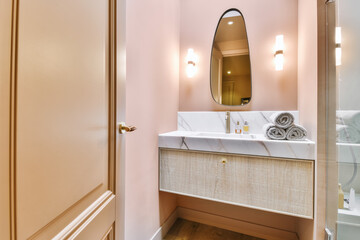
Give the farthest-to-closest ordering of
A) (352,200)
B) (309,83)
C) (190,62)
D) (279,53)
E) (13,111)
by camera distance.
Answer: (190,62) → (279,53) → (309,83) → (352,200) → (13,111)

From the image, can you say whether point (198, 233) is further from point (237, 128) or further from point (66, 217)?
point (66, 217)

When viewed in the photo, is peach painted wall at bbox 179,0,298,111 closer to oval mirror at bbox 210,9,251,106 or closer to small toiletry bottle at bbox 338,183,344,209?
oval mirror at bbox 210,9,251,106

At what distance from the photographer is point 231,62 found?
1.72 meters

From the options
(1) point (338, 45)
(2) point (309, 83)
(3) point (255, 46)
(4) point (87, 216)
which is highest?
(3) point (255, 46)

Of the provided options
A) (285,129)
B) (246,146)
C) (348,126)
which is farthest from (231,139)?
(348,126)

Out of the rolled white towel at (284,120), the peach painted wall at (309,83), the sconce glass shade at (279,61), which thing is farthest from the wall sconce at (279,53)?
the rolled white towel at (284,120)

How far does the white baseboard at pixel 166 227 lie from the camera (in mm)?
1381

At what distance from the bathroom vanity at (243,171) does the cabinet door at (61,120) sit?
2.69 feet

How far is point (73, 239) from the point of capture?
42cm

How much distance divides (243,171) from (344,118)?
0.64 meters

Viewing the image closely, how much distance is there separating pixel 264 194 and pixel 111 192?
102 centimetres

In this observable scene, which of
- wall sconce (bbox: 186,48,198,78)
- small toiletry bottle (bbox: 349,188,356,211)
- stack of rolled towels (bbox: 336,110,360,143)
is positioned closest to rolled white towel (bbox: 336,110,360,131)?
stack of rolled towels (bbox: 336,110,360,143)

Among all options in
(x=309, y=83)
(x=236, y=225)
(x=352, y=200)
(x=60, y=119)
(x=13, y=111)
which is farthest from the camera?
(x=236, y=225)

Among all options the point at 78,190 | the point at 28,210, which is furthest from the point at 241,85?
the point at 28,210
